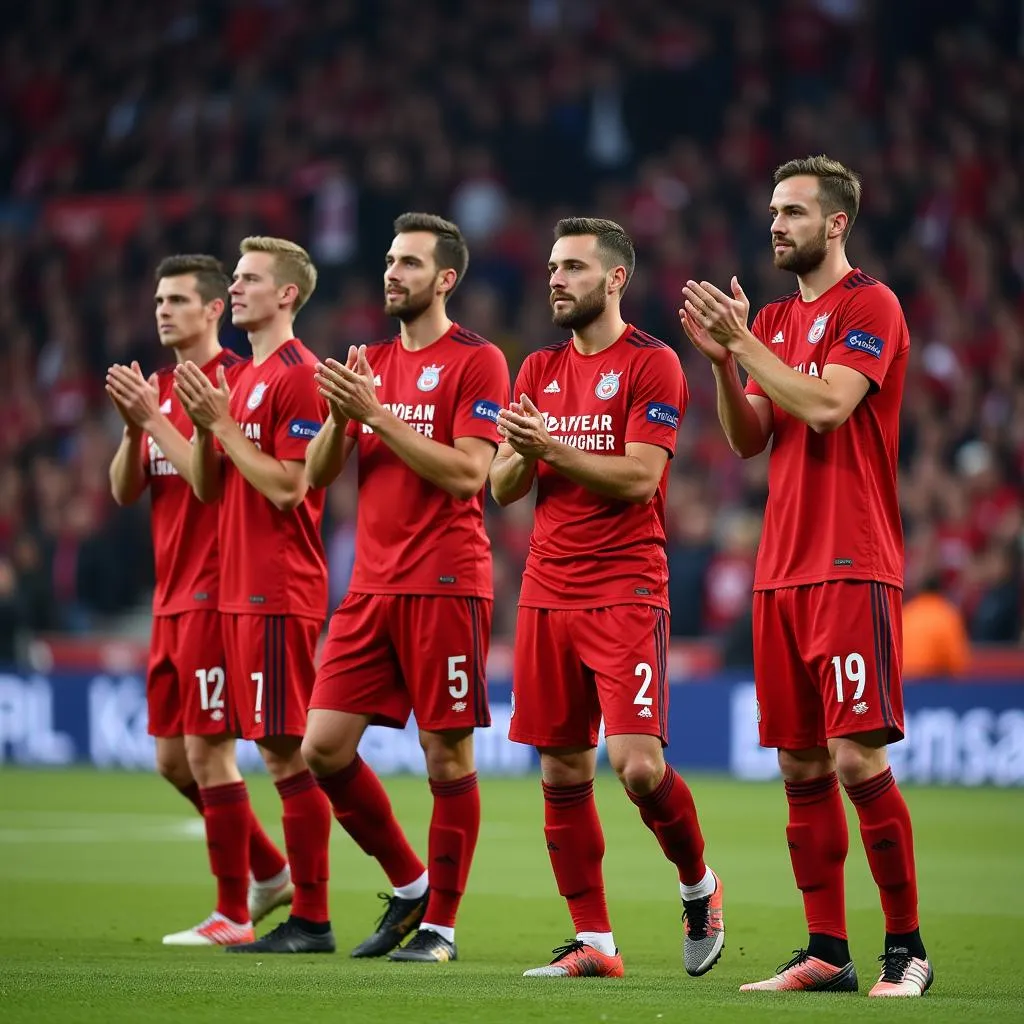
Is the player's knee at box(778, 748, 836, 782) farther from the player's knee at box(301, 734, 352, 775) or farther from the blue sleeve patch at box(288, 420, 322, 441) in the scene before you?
the blue sleeve patch at box(288, 420, 322, 441)

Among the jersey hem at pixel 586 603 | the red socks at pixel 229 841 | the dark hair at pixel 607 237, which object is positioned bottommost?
the red socks at pixel 229 841

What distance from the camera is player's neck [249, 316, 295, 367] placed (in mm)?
8234

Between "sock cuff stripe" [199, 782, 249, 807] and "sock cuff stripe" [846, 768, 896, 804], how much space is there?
284 cm

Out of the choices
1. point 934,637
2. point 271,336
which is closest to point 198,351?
point 271,336

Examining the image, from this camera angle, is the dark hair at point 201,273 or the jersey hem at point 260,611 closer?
the jersey hem at point 260,611

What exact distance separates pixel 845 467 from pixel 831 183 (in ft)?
3.24

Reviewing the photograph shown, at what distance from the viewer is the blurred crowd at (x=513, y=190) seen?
18.5m

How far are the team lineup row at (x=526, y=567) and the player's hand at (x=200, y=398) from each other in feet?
Result: 0.04

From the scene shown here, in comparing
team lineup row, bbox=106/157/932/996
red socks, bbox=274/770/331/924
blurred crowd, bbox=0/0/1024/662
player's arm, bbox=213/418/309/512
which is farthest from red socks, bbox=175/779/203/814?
blurred crowd, bbox=0/0/1024/662

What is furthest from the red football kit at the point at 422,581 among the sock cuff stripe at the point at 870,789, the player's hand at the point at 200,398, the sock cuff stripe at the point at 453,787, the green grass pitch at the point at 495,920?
the sock cuff stripe at the point at 870,789

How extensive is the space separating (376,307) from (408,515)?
14.7 meters

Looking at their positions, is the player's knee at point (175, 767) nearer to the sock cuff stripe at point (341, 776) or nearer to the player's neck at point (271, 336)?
the sock cuff stripe at point (341, 776)

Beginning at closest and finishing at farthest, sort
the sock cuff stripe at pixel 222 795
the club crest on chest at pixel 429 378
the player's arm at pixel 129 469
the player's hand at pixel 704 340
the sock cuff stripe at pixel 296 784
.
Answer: the player's hand at pixel 704 340 → the club crest on chest at pixel 429 378 → the sock cuff stripe at pixel 296 784 → the sock cuff stripe at pixel 222 795 → the player's arm at pixel 129 469

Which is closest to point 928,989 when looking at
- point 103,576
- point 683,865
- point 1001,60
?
point 683,865
